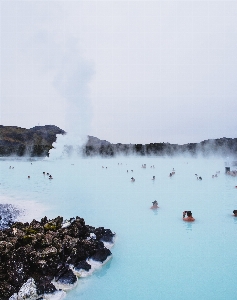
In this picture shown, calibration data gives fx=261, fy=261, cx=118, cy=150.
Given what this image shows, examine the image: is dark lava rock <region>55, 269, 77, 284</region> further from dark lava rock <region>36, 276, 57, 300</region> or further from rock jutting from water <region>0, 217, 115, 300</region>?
dark lava rock <region>36, 276, 57, 300</region>

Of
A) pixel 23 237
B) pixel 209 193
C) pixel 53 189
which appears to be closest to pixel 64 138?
pixel 53 189

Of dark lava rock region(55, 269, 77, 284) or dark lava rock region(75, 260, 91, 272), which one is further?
dark lava rock region(75, 260, 91, 272)

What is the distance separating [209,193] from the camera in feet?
65.0

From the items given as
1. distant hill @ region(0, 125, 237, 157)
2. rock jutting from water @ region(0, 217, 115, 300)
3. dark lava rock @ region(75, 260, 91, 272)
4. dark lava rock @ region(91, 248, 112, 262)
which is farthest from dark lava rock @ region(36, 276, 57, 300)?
distant hill @ region(0, 125, 237, 157)

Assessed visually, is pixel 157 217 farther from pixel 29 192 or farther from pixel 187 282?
pixel 29 192

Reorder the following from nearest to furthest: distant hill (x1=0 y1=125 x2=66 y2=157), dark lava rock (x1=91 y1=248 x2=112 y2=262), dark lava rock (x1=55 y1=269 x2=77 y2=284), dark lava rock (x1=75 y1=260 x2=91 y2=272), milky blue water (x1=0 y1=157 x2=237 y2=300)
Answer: dark lava rock (x1=55 y1=269 x2=77 y2=284)
milky blue water (x1=0 y1=157 x2=237 y2=300)
dark lava rock (x1=75 y1=260 x2=91 y2=272)
dark lava rock (x1=91 y1=248 x2=112 y2=262)
distant hill (x1=0 y1=125 x2=66 y2=157)

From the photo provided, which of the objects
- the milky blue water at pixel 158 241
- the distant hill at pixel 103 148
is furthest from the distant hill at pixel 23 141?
the milky blue water at pixel 158 241

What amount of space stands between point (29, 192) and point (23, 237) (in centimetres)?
1270

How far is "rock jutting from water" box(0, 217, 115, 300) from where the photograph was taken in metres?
5.86

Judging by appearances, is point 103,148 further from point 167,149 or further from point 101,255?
point 101,255

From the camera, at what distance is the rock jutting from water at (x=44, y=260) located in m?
5.86

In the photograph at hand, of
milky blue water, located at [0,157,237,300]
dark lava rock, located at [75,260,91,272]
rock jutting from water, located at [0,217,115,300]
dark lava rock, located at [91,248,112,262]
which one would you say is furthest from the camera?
dark lava rock, located at [91,248,112,262]

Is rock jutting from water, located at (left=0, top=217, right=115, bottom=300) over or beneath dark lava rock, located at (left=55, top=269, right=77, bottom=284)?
over

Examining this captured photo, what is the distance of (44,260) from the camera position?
6652 millimetres
